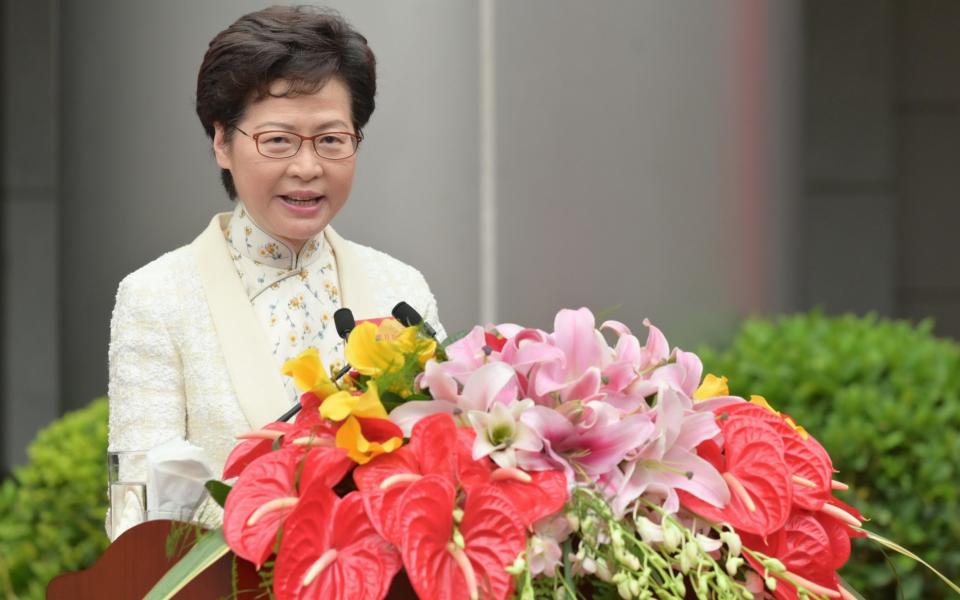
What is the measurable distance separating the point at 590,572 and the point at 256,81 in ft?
3.06

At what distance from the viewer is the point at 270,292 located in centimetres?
197

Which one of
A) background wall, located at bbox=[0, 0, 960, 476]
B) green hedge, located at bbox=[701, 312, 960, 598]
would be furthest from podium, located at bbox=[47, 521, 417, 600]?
green hedge, located at bbox=[701, 312, 960, 598]

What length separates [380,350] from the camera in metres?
1.32

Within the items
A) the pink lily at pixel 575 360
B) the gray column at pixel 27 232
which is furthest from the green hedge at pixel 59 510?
the gray column at pixel 27 232

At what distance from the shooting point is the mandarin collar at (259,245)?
1.96 meters

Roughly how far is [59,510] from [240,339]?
228 centimetres

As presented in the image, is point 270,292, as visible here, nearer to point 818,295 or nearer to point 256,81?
point 256,81

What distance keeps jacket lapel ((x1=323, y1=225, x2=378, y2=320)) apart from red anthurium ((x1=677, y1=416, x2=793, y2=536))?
739 millimetres

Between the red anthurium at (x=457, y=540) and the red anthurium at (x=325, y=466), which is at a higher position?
the red anthurium at (x=325, y=466)

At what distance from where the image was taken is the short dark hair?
184cm

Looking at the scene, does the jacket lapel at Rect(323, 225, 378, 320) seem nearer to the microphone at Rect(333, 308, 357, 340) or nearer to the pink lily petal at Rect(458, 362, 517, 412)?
the microphone at Rect(333, 308, 357, 340)

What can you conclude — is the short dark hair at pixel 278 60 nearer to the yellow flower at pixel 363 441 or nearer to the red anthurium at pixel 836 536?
the yellow flower at pixel 363 441

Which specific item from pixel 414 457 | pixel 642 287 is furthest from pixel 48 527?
pixel 414 457

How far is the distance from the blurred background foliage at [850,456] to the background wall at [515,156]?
0.26m
